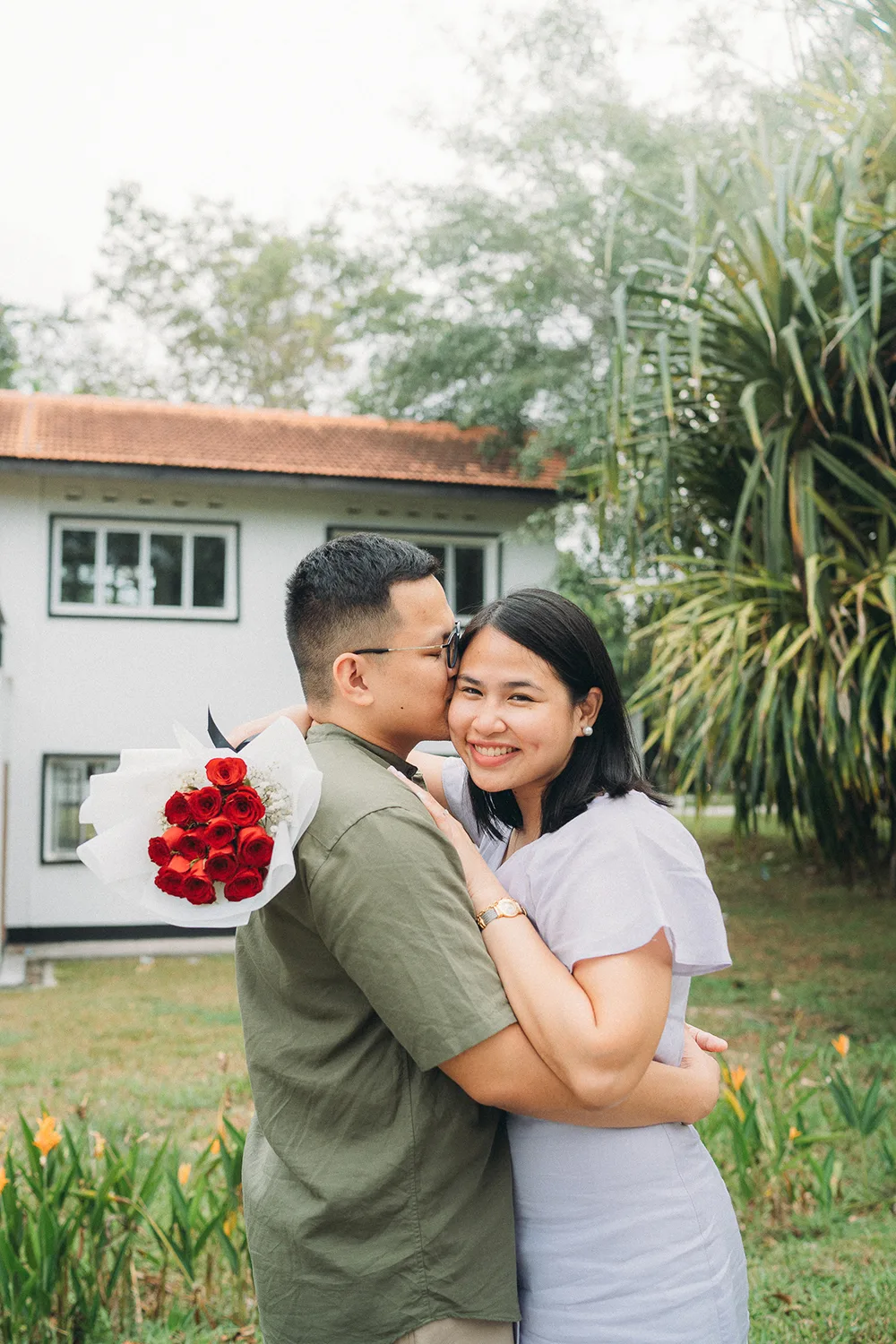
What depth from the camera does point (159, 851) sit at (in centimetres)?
176

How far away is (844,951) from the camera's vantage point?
11836mm

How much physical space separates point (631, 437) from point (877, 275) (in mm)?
2137

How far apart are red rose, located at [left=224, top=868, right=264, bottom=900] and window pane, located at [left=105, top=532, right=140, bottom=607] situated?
14333mm

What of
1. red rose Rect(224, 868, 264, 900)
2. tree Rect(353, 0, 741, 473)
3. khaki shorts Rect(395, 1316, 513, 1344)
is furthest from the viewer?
tree Rect(353, 0, 741, 473)

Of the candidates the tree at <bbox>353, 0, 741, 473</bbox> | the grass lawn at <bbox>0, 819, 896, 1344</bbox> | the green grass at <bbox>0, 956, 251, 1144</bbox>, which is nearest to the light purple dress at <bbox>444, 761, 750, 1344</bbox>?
the grass lawn at <bbox>0, 819, 896, 1344</bbox>

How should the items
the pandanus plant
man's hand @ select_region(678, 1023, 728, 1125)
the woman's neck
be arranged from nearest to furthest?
1. man's hand @ select_region(678, 1023, 728, 1125)
2. the woman's neck
3. the pandanus plant

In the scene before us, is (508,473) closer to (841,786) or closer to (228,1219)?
(841,786)

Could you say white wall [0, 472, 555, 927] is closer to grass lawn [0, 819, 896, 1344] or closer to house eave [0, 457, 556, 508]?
house eave [0, 457, 556, 508]

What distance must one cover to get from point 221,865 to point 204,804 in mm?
112

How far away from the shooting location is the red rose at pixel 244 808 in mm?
1721

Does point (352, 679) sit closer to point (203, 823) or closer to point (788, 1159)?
point (203, 823)

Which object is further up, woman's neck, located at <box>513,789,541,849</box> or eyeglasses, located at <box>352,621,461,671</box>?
eyeglasses, located at <box>352,621,461,671</box>

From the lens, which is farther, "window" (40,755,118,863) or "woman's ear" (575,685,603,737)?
"window" (40,755,118,863)

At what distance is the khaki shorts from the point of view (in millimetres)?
1830
